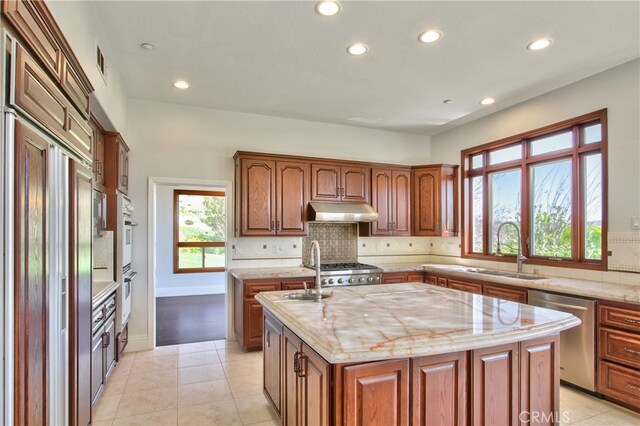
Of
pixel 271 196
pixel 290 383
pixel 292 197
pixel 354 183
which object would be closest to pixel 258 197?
pixel 271 196

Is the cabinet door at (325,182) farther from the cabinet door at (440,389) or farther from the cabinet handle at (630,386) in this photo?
the cabinet handle at (630,386)

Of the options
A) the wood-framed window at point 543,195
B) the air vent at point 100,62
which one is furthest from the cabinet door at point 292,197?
the wood-framed window at point 543,195

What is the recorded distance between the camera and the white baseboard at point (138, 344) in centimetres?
411

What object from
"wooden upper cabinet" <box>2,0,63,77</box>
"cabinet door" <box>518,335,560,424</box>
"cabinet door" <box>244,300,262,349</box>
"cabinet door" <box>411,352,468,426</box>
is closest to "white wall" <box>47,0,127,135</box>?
"wooden upper cabinet" <box>2,0,63,77</box>

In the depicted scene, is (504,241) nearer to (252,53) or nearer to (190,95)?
(252,53)

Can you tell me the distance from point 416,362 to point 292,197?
3103mm

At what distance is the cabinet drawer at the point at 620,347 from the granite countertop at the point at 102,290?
390cm

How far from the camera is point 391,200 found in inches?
203

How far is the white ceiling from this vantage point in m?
2.52

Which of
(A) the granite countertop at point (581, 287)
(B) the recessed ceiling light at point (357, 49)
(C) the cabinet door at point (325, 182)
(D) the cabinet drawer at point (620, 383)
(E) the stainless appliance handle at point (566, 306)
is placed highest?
(B) the recessed ceiling light at point (357, 49)

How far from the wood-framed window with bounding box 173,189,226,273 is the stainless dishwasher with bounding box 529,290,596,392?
6.51 m

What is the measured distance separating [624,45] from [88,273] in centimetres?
428

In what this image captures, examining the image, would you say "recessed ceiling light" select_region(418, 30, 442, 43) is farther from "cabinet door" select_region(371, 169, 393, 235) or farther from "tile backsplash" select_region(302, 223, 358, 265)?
"tile backsplash" select_region(302, 223, 358, 265)

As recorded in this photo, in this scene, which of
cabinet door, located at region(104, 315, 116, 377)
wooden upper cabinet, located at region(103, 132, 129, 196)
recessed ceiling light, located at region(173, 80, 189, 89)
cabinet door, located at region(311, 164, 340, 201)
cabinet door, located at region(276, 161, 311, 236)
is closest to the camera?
cabinet door, located at region(104, 315, 116, 377)
